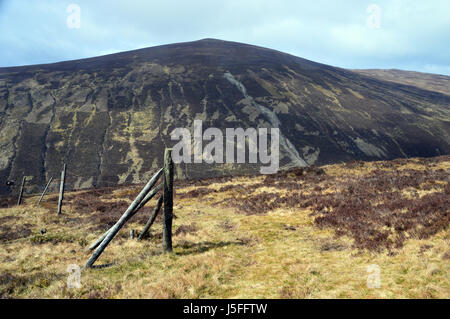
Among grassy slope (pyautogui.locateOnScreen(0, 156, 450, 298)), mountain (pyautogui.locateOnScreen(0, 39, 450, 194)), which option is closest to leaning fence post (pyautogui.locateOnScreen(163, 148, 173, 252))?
grassy slope (pyautogui.locateOnScreen(0, 156, 450, 298))

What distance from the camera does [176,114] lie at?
88688mm

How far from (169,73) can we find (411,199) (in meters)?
116

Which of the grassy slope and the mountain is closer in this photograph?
the grassy slope

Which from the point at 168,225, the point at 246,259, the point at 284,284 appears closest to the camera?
the point at 284,284

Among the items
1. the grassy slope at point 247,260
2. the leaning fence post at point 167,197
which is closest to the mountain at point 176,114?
the grassy slope at point 247,260

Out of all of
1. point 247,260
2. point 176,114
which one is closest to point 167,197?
point 247,260

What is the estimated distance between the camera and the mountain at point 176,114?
221ft

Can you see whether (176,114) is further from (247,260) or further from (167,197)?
(247,260)

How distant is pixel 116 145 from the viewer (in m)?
73.4

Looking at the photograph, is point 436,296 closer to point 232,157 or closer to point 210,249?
point 210,249

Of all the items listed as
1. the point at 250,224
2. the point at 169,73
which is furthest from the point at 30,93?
the point at 250,224

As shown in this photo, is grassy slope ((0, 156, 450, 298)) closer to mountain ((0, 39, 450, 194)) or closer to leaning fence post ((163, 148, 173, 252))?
leaning fence post ((163, 148, 173, 252))

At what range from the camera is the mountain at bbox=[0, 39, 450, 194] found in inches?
2650

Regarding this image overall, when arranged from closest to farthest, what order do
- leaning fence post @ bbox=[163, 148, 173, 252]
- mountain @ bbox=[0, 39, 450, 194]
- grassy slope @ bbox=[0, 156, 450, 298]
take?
grassy slope @ bbox=[0, 156, 450, 298] < leaning fence post @ bbox=[163, 148, 173, 252] < mountain @ bbox=[0, 39, 450, 194]
